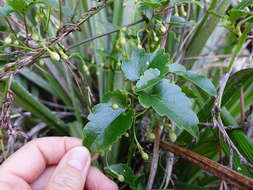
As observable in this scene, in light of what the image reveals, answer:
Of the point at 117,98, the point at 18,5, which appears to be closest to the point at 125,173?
the point at 117,98

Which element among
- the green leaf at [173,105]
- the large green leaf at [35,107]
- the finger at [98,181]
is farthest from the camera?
Result: the large green leaf at [35,107]

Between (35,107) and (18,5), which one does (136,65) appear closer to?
(18,5)

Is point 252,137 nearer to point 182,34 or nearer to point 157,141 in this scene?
point 157,141

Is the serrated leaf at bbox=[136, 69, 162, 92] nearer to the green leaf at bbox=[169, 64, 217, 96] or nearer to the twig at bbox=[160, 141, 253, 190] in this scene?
the green leaf at bbox=[169, 64, 217, 96]

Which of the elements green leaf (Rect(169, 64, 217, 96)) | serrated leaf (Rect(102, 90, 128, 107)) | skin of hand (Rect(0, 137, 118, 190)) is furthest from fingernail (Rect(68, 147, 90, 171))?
green leaf (Rect(169, 64, 217, 96))

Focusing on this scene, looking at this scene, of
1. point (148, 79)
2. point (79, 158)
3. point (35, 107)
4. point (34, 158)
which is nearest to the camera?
point (148, 79)

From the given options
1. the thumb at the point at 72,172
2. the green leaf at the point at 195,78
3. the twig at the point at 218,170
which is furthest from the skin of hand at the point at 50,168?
the green leaf at the point at 195,78

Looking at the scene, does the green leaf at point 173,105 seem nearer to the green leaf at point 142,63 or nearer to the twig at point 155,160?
the green leaf at point 142,63
